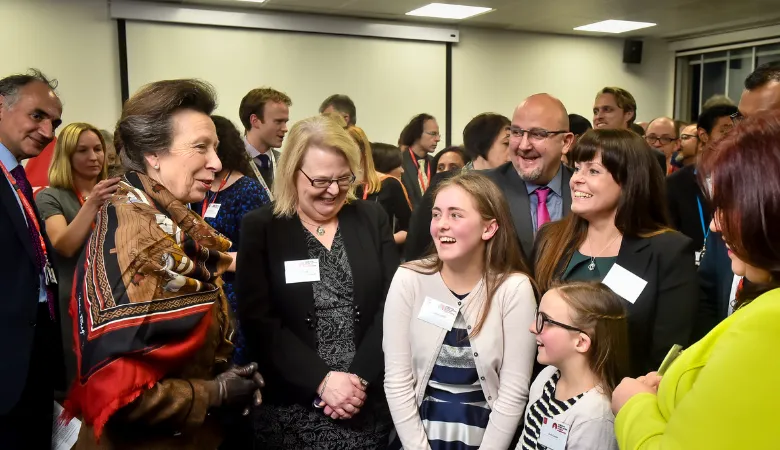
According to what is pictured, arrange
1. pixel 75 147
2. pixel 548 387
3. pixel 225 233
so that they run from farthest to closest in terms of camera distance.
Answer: pixel 75 147 < pixel 225 233 < pixel 548 387

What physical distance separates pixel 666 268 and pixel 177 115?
155 centimetres

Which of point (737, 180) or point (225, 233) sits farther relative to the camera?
point (225, 233)

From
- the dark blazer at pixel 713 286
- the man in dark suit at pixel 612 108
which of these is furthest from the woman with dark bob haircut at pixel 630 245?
the man in dark suit at pixel 612 108

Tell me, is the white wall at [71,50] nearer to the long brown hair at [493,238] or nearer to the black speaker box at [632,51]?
the long brown hair at [493,238]

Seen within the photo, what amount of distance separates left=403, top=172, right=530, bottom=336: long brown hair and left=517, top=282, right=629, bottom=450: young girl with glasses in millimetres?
238

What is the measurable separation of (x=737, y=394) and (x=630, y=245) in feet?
3.69

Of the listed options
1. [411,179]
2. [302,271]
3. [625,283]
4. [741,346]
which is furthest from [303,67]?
[741,346]

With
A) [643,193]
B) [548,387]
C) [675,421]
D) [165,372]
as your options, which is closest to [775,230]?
[675,421]

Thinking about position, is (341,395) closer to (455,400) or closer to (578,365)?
(455,400)

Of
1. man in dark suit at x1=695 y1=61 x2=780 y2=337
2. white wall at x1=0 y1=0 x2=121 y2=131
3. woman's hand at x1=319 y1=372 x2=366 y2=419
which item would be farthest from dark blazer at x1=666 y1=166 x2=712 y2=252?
white wall at x1=0 y1=0 x2=121 y2=131

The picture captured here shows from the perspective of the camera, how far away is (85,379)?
4.25ft

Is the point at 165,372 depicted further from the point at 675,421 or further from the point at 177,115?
the point at 675,421

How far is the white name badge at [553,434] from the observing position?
1535mm

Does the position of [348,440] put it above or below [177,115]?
below
